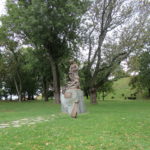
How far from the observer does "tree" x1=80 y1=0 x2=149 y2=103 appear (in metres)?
21.4

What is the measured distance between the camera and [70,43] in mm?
24266

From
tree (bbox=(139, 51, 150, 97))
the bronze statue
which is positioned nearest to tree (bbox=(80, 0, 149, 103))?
the bronze statue

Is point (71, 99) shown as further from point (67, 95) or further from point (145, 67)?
point (145, 67)

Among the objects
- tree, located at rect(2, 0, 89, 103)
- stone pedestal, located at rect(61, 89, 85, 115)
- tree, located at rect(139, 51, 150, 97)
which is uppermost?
tree, located at rect(2, 0, 89, 103)

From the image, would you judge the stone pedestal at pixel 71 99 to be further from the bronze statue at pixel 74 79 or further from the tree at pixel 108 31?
the tree at pixel 108 31

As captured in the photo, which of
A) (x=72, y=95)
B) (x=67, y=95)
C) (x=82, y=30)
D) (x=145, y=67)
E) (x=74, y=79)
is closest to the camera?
(x=72, y=95)

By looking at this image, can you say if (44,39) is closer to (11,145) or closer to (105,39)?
(105,39)

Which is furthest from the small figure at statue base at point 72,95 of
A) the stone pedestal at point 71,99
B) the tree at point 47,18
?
the tree at point 47,18

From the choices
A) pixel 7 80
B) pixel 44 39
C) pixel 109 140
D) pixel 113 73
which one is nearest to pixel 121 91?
pixel 7 80

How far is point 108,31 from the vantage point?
2384cm

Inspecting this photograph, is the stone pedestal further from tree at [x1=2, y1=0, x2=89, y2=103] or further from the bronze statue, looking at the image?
tree at [x1=2, y1=0, x2=89, y2=103]

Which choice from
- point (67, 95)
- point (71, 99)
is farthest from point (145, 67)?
point (71, 99)

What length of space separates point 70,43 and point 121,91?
113 ft

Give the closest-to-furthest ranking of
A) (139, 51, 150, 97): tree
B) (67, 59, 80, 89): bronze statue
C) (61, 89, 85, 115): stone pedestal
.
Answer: (61, 89, 85, 115): stone pedestal → (67, 59, 80, 89): bronze statue → (139, 51, 150, 97): tree
